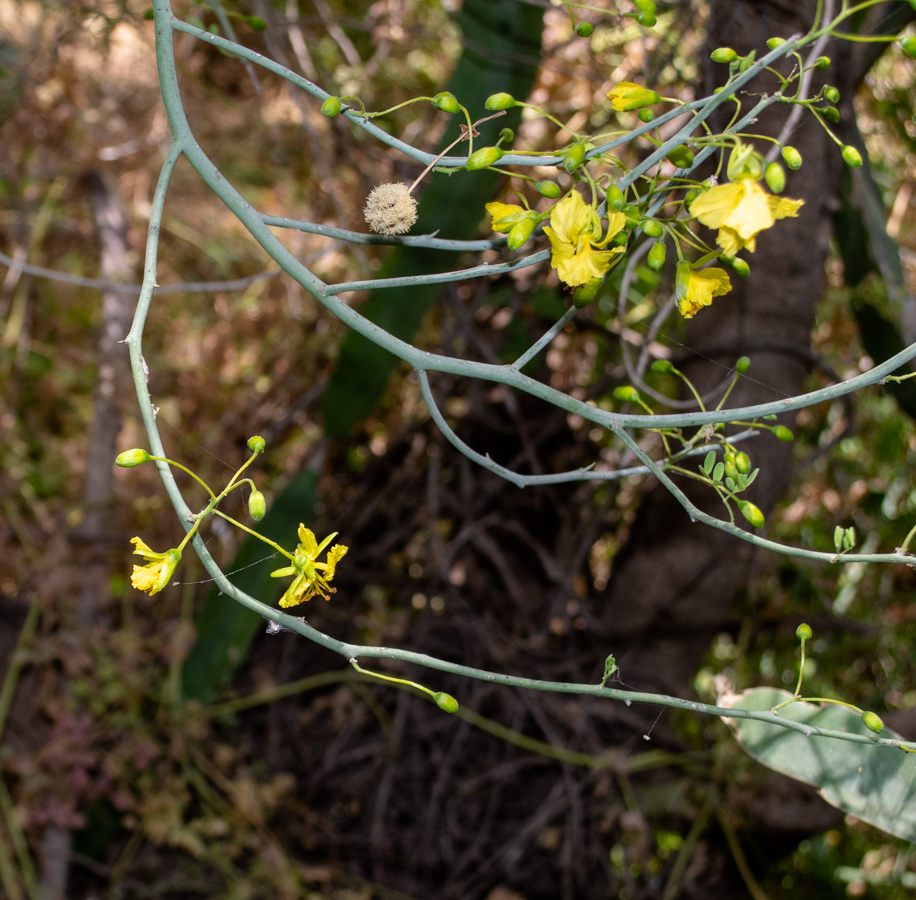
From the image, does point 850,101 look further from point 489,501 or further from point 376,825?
point 376,825

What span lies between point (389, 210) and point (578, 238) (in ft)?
0.34

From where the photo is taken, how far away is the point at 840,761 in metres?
0.65

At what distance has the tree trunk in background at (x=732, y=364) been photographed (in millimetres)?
863

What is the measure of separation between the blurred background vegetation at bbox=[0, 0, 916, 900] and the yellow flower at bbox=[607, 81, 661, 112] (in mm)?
509

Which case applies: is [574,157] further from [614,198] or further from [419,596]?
[419,596]

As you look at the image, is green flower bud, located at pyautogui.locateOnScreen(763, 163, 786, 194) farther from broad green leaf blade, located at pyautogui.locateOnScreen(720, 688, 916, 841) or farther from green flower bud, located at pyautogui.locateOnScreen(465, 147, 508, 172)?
broad green leaf blade, located at pyautogui.locateOnScreen(720, 688, 916, 841)

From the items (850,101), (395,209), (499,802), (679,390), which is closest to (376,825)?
(499,802)

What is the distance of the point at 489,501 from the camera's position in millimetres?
1144

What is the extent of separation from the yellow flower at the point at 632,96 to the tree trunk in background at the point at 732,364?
0.44 m

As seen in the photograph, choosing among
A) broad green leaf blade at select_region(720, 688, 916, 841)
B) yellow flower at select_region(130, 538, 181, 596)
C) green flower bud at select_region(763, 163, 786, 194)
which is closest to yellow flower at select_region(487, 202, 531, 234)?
green flower bud at select_region(763, 163, 786, 194)

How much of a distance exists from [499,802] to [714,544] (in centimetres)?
47

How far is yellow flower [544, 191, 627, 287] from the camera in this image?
14.7 inches

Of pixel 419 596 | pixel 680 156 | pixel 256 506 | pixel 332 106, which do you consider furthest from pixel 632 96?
pixel 419 596

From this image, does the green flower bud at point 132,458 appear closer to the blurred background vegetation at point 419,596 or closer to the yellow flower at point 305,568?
the yellow flower at point 305,568
